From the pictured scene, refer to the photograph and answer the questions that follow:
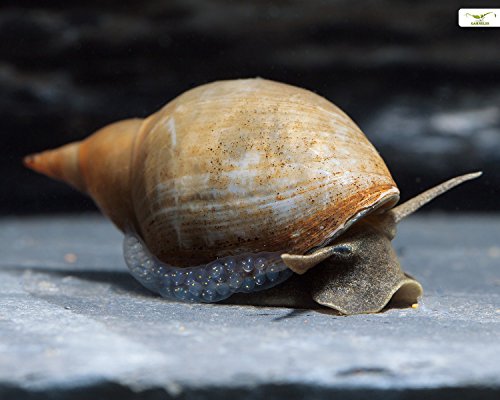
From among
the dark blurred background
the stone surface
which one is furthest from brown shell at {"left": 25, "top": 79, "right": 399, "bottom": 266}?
the dark blurred background

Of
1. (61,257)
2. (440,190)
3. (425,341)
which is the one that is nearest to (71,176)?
(61,257)

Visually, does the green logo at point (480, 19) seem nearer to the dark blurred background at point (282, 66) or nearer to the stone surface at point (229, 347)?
the dark blurred background at point (282, 66)

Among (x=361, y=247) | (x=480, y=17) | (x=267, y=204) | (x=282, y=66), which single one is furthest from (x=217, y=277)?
(x=480, y=17)

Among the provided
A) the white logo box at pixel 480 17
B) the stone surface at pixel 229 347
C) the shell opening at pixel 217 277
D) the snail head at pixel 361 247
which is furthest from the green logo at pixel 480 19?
the shell opening at pixel 217 277

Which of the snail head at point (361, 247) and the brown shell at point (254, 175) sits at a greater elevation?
the brown shell at point (254, 175)

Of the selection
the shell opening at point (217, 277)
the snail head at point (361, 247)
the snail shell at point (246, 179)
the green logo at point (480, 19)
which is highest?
the green logo at point (480, 19)

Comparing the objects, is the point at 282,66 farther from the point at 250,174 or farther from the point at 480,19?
the point at 250,174

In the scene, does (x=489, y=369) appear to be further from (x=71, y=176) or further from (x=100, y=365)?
(x=71, y=176)

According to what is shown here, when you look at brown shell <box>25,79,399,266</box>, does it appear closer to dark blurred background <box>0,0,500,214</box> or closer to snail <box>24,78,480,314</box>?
snail <box>24,78,480,314</box>
